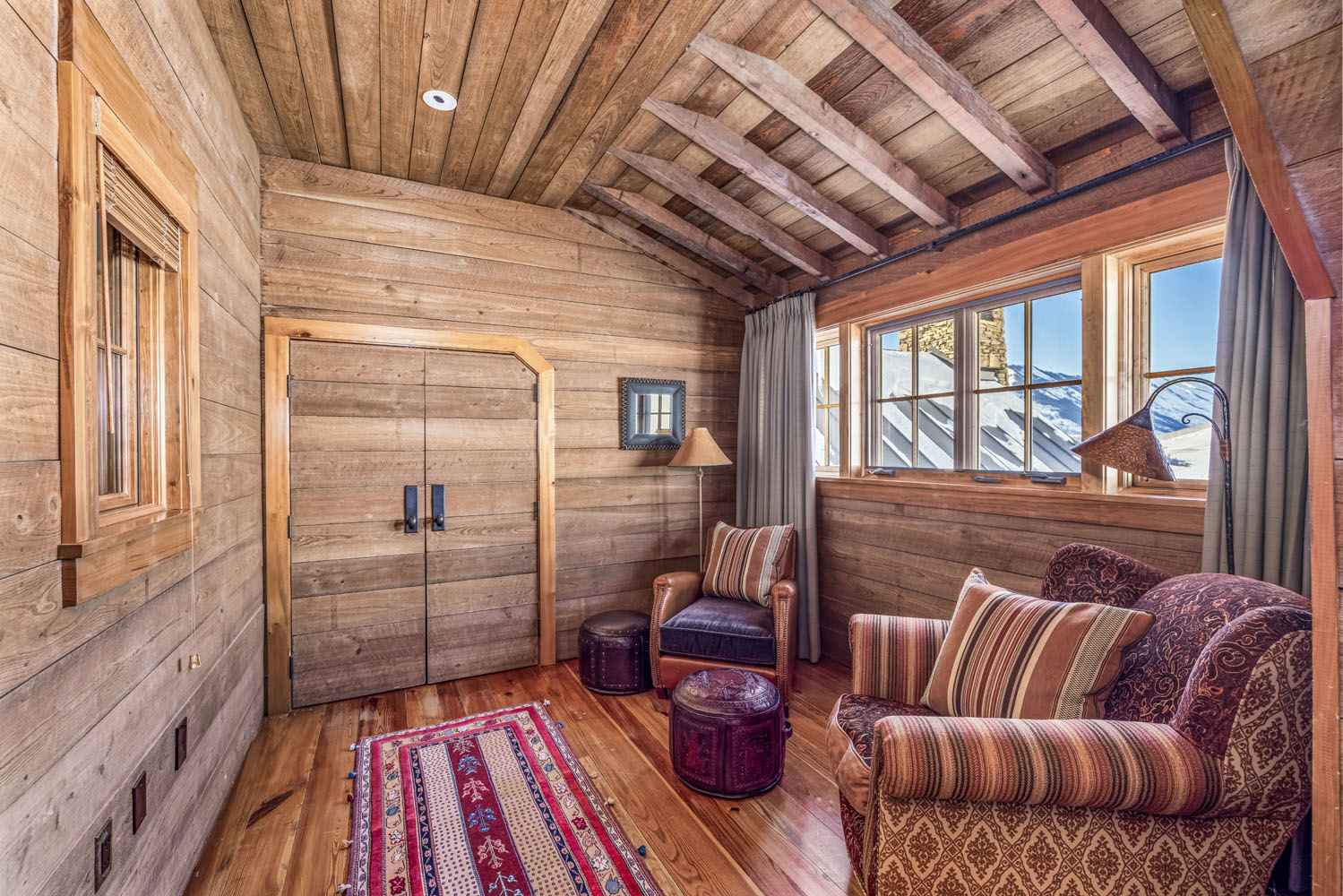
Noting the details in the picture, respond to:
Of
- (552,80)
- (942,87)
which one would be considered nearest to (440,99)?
(552,80)

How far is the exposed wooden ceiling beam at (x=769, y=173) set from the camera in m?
2.48

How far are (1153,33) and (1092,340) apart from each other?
1.00 metres

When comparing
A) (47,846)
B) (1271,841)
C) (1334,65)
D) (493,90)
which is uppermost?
(493,90)

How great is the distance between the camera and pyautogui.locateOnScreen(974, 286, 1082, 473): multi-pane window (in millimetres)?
2504

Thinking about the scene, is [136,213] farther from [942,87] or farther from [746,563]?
[746,563]

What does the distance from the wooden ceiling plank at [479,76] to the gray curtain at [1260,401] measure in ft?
7.65

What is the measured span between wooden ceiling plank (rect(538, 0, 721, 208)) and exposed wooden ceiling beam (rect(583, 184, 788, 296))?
209 millimetres

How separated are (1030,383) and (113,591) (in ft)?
10.4

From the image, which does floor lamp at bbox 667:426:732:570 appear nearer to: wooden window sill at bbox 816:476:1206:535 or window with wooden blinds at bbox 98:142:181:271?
wooden window sill at bbox 816:476:1206:535

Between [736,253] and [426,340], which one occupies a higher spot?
[736,253]

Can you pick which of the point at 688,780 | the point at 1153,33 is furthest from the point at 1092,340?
the point at 688,780

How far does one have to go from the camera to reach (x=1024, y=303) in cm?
269

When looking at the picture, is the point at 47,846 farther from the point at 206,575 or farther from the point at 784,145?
the point at 784,145

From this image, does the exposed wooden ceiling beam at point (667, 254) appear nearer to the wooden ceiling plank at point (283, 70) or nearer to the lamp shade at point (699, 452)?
the lamp shade at point (699, 452)
